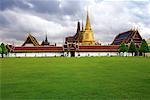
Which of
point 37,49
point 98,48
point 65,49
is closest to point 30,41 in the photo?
point 37,49

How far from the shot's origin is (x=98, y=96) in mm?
9586

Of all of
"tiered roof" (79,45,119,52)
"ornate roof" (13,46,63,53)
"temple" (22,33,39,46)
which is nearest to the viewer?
"ornate roof" (13,46,63,53)

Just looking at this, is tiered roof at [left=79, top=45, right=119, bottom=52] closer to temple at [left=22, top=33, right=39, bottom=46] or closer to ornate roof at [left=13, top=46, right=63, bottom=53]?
ornate roof at [left=13, top=46, right=63, bottom=53]

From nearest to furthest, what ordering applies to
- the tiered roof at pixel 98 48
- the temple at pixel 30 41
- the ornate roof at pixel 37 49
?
the ornate roof at pixel 37 49, the tiered roof at pixel 98 48, the temple at pixel 30 41

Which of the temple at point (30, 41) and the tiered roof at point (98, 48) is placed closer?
the tiered roof at point (98, 48)

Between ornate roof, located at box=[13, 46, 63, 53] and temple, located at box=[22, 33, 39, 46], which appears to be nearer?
ornate roof, located at box=[13, 46, 63, 53]

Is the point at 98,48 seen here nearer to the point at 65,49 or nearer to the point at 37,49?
the point at 65,49

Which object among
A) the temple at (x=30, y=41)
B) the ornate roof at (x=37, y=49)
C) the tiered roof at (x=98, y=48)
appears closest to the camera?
the ornate roof at (x=37, y=49)

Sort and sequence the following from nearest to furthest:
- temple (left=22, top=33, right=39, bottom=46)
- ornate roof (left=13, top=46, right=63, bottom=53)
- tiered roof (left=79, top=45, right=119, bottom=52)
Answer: ornate roof (left=13, top=46, right=63, bottom=53) < tiered roof (left=79, top=45, right=119, bottom=52) < temple (left=22, top=33, right=39, bottom=46)

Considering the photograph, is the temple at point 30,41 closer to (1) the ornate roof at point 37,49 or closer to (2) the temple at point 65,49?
(2) the temple at point 65,49

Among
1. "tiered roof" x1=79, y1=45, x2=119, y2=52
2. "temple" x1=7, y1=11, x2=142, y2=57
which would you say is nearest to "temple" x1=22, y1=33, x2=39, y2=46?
"temple" x1=7, y1=11, x2=142, y2=57

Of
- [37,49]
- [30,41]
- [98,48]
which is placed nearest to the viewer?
[37,49]

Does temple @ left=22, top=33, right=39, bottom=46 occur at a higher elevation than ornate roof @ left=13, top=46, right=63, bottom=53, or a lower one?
higher

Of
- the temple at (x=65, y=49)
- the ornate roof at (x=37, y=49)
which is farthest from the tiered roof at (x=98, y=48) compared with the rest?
the ornate roof at (x=37, y=49)
